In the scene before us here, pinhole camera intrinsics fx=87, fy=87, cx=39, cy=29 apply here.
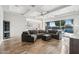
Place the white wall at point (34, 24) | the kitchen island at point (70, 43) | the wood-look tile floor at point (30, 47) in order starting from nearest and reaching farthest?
the kitchen island at point (70, 43) < the wood-look tile floor at point (30, 47) < the white wall at point (34, 24)

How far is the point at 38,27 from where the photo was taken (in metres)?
3.14

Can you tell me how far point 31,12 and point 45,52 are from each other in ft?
4.86

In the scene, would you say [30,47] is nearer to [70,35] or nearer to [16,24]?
[16,24]

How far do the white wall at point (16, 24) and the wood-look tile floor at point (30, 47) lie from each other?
25 cm

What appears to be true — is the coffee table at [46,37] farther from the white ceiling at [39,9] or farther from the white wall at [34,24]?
the white ceiling at [39,9]

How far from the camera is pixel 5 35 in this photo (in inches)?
121

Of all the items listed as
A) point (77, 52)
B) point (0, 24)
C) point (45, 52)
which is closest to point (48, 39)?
point (45, 52)

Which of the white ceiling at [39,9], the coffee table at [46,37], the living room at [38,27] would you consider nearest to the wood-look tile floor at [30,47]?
Result: the living room at [38,27]

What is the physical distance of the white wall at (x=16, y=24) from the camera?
3090mm

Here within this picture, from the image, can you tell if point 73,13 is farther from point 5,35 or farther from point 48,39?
point 5,35

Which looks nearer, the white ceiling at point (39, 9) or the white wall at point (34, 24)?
the white ceiling at point (39, 9)

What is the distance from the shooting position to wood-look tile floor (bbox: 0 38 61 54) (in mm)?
3025

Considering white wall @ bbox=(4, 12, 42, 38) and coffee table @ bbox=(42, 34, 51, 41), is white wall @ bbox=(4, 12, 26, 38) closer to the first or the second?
white wall @ bbox=(4, 12, 42, 38)

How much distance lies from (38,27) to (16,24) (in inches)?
32.1
